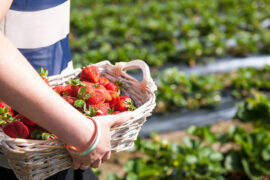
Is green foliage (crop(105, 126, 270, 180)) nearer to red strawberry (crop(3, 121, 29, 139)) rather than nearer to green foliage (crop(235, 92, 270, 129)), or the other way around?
green foliage (crop(235, 92, 270, 129))

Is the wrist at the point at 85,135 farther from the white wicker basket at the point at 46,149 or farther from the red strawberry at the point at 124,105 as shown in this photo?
the red strawberry at the point at 124,105

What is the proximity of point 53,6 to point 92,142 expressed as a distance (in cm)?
65

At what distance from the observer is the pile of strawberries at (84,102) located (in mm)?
1181

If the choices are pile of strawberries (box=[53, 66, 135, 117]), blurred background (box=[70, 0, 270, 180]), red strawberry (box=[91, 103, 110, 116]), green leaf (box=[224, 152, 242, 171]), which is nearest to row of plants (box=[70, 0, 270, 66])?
blurred background (box=[70, 0, 270, 180])

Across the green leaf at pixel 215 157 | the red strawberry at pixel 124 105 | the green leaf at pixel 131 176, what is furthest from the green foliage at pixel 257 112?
the red strawberry at pixel 124 105

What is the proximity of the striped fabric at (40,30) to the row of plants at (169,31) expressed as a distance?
2.70 m

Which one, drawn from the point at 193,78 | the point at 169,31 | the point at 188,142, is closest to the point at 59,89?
the point at 188,142

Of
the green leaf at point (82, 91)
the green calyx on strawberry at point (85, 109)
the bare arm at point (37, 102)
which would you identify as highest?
the bare arm at point (37, 102)

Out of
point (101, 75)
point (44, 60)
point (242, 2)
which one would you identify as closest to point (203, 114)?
point (101, 75)

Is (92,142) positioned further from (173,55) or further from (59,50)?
(173,55)

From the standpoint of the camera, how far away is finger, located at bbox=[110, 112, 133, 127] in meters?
1.18

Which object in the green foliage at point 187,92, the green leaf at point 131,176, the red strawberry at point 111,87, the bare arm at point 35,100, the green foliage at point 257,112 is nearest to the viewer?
the bare arm at point 35,100

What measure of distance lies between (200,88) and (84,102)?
9.18ft

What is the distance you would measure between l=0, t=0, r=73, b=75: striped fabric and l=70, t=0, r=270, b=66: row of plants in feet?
8.86
